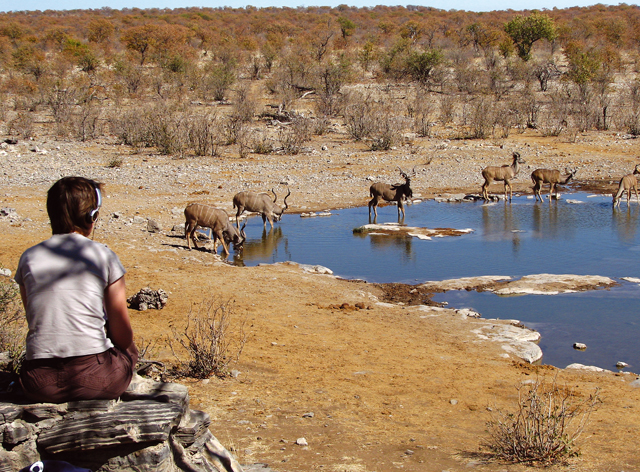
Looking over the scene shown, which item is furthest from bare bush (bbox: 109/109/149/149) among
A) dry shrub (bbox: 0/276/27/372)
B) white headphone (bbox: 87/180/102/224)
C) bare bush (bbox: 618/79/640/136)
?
white headphone (bbox: 87/180/102/224)

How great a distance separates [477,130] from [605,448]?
26.5 m

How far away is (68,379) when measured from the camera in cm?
349

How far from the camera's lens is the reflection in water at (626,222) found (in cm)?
1596

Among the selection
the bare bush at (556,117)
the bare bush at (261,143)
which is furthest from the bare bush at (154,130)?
the bare bush at (556,117)

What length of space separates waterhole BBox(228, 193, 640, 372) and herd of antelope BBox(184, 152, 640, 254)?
43 centimetres

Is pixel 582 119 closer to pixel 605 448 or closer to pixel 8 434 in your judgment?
pixel 605 448

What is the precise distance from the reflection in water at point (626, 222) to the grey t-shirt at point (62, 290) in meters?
14.7

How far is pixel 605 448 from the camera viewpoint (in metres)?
5.21

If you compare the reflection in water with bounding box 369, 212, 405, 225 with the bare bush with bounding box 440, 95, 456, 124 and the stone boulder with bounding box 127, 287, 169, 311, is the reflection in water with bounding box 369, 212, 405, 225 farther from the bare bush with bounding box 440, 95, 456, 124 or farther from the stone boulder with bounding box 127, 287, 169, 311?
the bare bush with bounding box 440, 95, 456, 124

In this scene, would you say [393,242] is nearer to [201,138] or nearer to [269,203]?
[269,203]

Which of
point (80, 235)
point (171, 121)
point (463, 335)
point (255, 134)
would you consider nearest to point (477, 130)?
point (255, 134)

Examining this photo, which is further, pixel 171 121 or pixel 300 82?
pixel 300 82

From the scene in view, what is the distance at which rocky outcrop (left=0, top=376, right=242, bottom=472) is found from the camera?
3410 millimetres

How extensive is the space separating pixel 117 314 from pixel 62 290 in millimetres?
327
